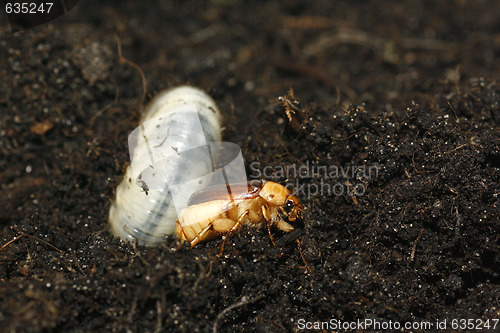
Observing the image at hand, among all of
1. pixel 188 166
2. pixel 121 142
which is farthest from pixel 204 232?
pixel 121 142

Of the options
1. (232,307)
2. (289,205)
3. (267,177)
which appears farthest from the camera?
(267,177)

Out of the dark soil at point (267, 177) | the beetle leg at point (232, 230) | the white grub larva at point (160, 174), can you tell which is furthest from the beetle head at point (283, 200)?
the white grub larva at point (160, 174)

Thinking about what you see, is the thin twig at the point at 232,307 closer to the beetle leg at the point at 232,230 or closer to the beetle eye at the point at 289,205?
the beetle leg at the point at 232,230

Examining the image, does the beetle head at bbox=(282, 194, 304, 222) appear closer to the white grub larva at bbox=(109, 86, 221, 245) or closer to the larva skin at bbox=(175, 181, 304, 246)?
the larva skin at bbox=(175, 181, 304, 246)

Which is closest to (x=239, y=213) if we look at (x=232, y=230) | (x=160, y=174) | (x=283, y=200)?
(x=232, y=230)

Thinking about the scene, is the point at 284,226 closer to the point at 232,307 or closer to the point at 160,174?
the point at 232,307

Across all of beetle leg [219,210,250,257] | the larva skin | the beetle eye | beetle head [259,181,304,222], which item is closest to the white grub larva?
the larva skin
